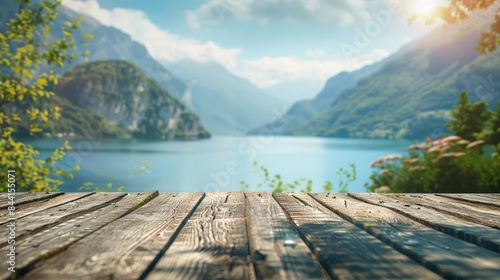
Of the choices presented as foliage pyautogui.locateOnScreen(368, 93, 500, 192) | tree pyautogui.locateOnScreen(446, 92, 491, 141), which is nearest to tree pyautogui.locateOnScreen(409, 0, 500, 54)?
foliage pyautogui.locateOnScreen(368, 93, 500, 192)

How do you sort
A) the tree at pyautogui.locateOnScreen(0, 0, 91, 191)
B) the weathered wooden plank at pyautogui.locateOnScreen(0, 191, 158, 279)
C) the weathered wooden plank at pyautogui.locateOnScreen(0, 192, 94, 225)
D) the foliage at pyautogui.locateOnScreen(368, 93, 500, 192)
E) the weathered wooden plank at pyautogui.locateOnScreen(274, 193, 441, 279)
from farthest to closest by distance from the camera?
the foliage at pyautogui.locateOnScreen(368, 93, 500, 192), the tree at pyautogui.locateOnScreen(0, 0, 91, 191), the weathered wooden plank at pyautogui.locateOnScreen(0, 192, 94, 225), the weathered wooden plank at pyautogui.locateOnScreen(0, 191, 158, 279), the weathered wooden plank at pyautogui.locateOnScreen(274, 193, 441, 279)

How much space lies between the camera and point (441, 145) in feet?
Result: 29.5

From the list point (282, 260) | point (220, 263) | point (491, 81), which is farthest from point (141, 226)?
point (491, 81)

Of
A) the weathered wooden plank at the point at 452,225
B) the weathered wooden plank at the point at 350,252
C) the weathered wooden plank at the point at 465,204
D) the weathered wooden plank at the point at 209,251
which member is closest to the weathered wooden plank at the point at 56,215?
the weathered wooden plank at the point at 209,251

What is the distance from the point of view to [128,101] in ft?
540

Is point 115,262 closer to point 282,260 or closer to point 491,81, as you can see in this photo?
point 282,260

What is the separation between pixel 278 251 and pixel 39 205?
235 centimetres

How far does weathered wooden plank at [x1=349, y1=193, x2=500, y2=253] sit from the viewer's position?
181cm

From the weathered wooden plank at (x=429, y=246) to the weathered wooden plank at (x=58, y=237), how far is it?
1466 millimetres

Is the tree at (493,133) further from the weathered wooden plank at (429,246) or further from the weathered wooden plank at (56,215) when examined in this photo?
the weathered wooden plank at (56,215)

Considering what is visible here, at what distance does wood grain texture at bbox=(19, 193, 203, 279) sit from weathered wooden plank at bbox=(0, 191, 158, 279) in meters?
0.05

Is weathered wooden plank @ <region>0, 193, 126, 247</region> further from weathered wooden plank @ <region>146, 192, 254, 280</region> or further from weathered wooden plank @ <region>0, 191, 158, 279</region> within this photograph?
weathered wooden plank @ <region>146, 192, 254, 280</region>

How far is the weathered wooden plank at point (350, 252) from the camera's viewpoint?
4.48ft

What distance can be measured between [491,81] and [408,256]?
193 metres
